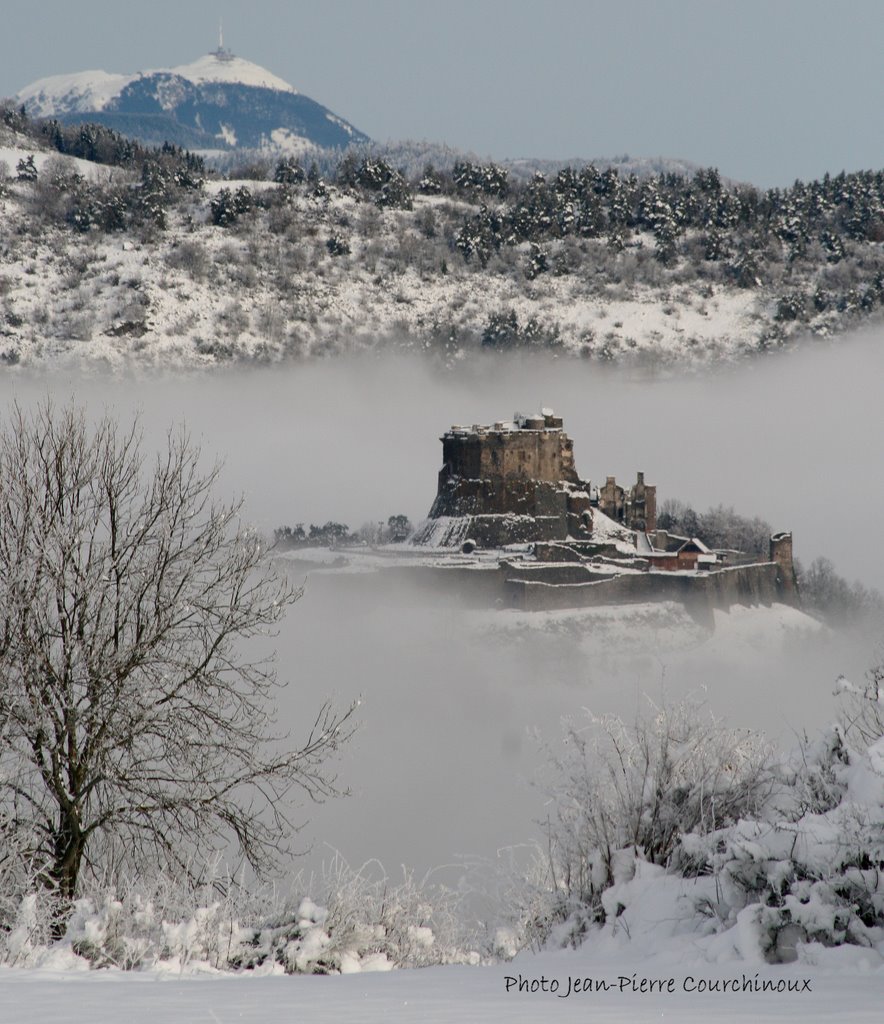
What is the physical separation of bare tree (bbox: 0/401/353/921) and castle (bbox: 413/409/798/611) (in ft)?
187

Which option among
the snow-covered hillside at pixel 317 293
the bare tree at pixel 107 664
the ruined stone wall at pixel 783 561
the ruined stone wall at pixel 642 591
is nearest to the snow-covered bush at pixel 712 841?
the bare tree at pixel 107 664

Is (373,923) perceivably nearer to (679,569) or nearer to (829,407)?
(679,569)

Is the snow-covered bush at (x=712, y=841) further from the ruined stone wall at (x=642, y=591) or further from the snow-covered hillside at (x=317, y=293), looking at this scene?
the snow-covered hillside at (x=317, y=293)

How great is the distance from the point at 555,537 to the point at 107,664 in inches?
2626

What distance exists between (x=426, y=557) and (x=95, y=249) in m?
86.9

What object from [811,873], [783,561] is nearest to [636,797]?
[811,873]

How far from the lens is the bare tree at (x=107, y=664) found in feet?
47.3

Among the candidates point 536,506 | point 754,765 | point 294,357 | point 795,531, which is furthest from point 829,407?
point 754,765

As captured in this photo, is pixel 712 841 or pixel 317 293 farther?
pixel 317 293

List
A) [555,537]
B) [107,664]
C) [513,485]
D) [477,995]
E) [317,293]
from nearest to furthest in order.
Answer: [477,995] < [107,664] < [555,537] < [513,485] < [317,293]

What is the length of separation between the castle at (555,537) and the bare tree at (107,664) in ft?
187

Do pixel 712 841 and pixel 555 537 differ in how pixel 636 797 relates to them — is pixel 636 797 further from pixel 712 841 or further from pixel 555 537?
pixel 555 537

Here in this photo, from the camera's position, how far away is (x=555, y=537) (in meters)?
80.6

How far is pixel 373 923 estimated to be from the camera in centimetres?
1134
